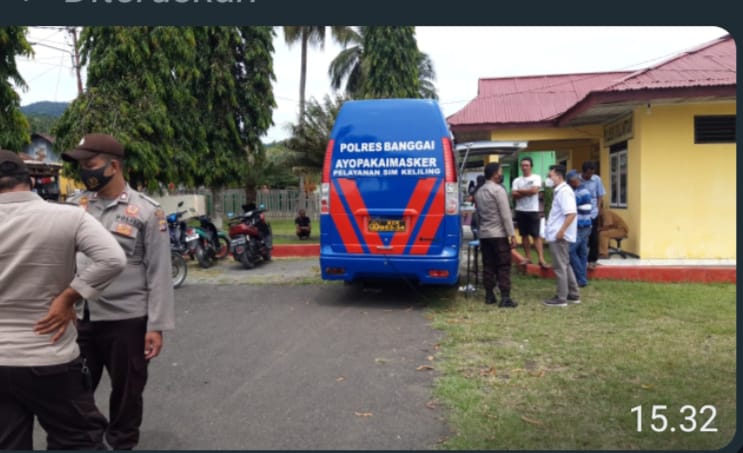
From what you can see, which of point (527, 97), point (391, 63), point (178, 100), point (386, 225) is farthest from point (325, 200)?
point (391, 63)

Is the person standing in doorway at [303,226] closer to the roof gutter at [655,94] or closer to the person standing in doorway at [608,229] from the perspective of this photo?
the person standing in doorway at [608,229]

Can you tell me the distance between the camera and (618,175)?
11.7m

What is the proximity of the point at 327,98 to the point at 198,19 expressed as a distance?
57.6ft

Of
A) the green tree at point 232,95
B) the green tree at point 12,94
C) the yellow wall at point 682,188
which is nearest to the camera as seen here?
the green tree at point 12,94

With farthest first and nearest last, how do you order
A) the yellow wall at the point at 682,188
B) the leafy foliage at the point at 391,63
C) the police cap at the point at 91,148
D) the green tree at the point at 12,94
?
1. the leafy foliage at the point at 391,63
2. the yellow wall at the point at 682,188
3. the green tree at the point at 12,94
4. the police cap at the point at 91,148

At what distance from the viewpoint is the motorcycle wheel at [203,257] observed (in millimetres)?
11148

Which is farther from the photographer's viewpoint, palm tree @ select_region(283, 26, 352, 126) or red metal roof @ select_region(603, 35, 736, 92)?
palm tree @ select_region(283, 26, 352, 126)

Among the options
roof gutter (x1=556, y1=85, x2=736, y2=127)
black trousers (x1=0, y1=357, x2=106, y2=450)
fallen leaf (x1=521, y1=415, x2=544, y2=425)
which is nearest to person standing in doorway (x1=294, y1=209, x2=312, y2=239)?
roof gutter (x1=556, y1=85, x2=736, y2=127)

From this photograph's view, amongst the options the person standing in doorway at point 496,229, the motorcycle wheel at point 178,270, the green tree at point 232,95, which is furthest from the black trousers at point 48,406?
Answer: the green tree at point 232,95

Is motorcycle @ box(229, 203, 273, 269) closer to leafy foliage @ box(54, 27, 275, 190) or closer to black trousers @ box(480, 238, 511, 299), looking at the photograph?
leafy foliage @ box(54, 27, 275, 190)

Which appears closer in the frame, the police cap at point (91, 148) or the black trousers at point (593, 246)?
the police cap at point (91, 148)

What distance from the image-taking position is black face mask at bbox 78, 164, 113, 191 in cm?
319

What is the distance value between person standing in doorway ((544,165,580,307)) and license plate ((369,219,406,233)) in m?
1.82

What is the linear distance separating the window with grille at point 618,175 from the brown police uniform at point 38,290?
409 inches
